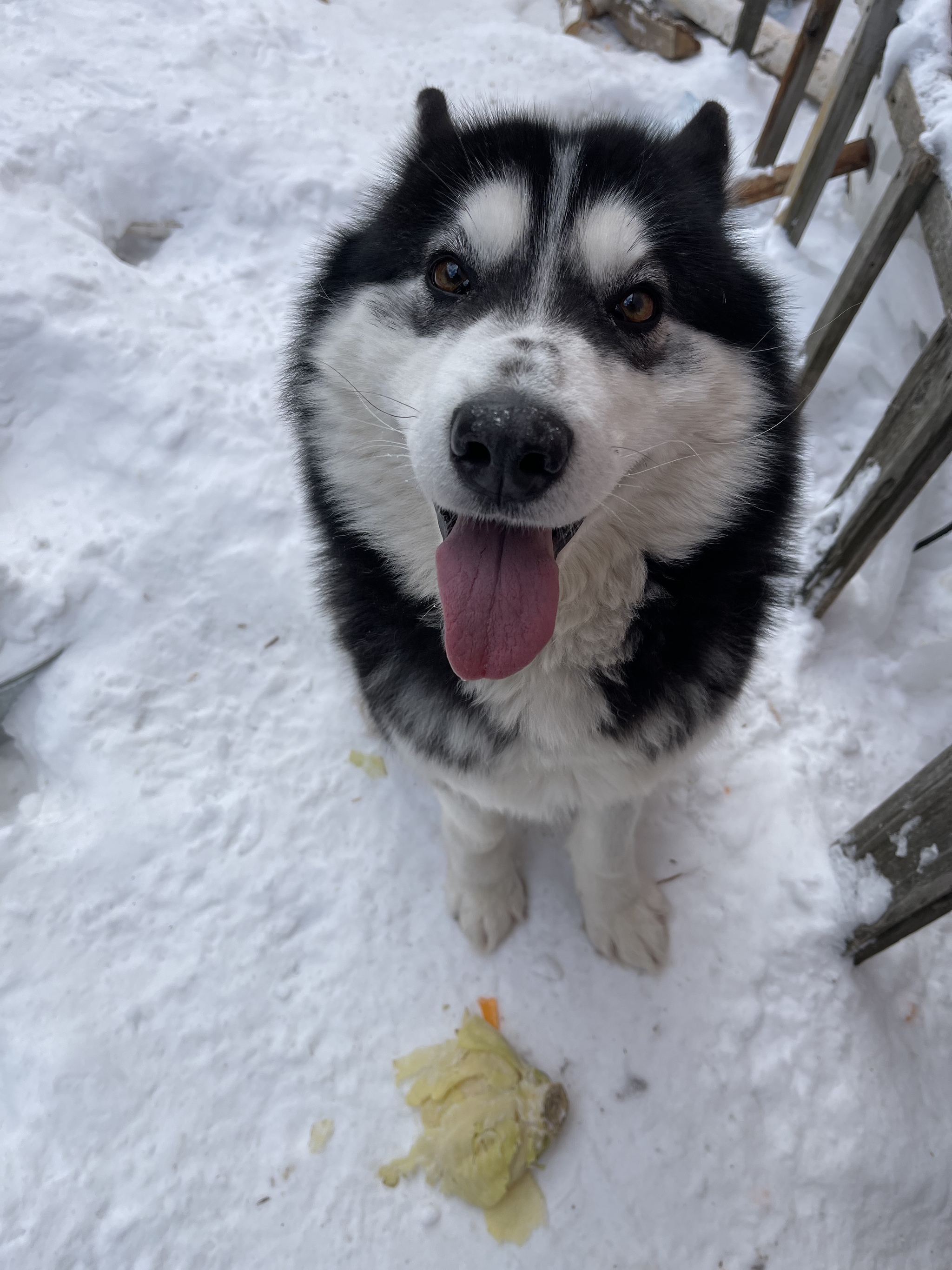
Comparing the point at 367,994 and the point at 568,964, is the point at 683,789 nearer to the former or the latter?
the point at 568,964

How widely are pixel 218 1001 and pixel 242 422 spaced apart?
2409 mm

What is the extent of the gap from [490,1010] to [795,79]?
486 centimetres

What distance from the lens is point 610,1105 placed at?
1.98 m

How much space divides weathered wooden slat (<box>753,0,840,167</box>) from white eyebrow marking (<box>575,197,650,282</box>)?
3400 mm

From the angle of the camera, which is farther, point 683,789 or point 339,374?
point 683,789

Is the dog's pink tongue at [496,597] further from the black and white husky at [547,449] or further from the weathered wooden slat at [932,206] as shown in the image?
the weathered wooden slat at [932,206]

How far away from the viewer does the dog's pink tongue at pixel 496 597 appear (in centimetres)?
133

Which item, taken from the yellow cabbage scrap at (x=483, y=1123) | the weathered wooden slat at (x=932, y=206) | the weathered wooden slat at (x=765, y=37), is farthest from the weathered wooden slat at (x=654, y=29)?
the yellow cabbage scrap at (x=483, y=1123)

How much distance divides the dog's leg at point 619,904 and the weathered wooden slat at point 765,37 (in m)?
5.18

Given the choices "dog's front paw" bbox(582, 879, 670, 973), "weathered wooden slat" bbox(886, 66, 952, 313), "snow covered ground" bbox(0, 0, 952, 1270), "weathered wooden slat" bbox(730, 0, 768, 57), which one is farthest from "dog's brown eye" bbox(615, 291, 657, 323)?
"weathered wooden slat" bbox(730, 0, 768, 57)

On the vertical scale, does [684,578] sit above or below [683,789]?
above

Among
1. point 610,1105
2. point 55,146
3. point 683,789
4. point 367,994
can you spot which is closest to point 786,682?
point 683,789

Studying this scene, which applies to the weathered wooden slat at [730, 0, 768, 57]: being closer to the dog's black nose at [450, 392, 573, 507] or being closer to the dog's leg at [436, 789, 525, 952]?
the dog's black nose at [450, 392, 573, 507]

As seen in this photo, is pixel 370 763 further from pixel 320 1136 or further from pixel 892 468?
pixel 892 468
